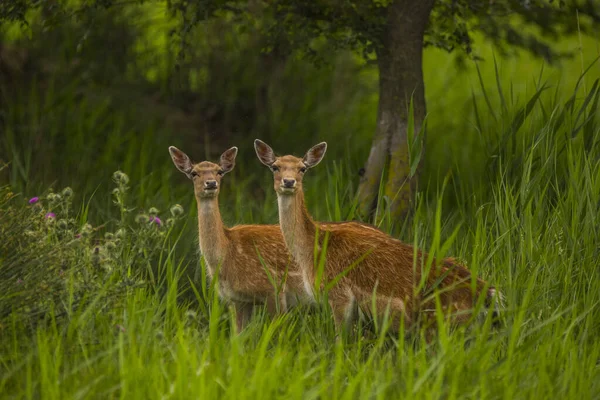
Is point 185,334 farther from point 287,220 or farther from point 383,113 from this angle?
point 383,113

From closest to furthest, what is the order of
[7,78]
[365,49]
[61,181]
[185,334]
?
[185,334] < [365,49] < [61,181] < [7,78]

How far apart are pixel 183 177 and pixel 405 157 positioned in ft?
11.3

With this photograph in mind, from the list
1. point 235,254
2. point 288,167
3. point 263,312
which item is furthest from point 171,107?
point 263,312

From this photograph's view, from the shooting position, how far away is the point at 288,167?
21.1ft

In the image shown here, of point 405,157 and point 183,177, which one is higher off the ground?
point 405,157

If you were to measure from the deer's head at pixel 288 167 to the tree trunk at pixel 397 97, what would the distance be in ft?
5.34

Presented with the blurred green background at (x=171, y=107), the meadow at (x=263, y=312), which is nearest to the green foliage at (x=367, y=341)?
the meadow at (x=263, y=312)

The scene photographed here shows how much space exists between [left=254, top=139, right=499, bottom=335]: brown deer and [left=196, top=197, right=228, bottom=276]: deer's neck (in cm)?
53

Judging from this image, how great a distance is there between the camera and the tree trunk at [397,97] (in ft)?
27.0

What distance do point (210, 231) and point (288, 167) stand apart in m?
0.75

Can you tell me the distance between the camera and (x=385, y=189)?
324 inches

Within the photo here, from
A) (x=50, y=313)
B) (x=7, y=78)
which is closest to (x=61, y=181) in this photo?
(x=7, y=78)

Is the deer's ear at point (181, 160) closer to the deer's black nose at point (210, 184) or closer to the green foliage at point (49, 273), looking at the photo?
the deer's black nose at point (210, 184)

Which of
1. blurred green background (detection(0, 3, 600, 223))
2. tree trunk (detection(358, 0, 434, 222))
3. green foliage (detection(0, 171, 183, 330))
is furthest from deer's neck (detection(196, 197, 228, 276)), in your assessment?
blurred green background (detection(0, 3, 600, 223))
